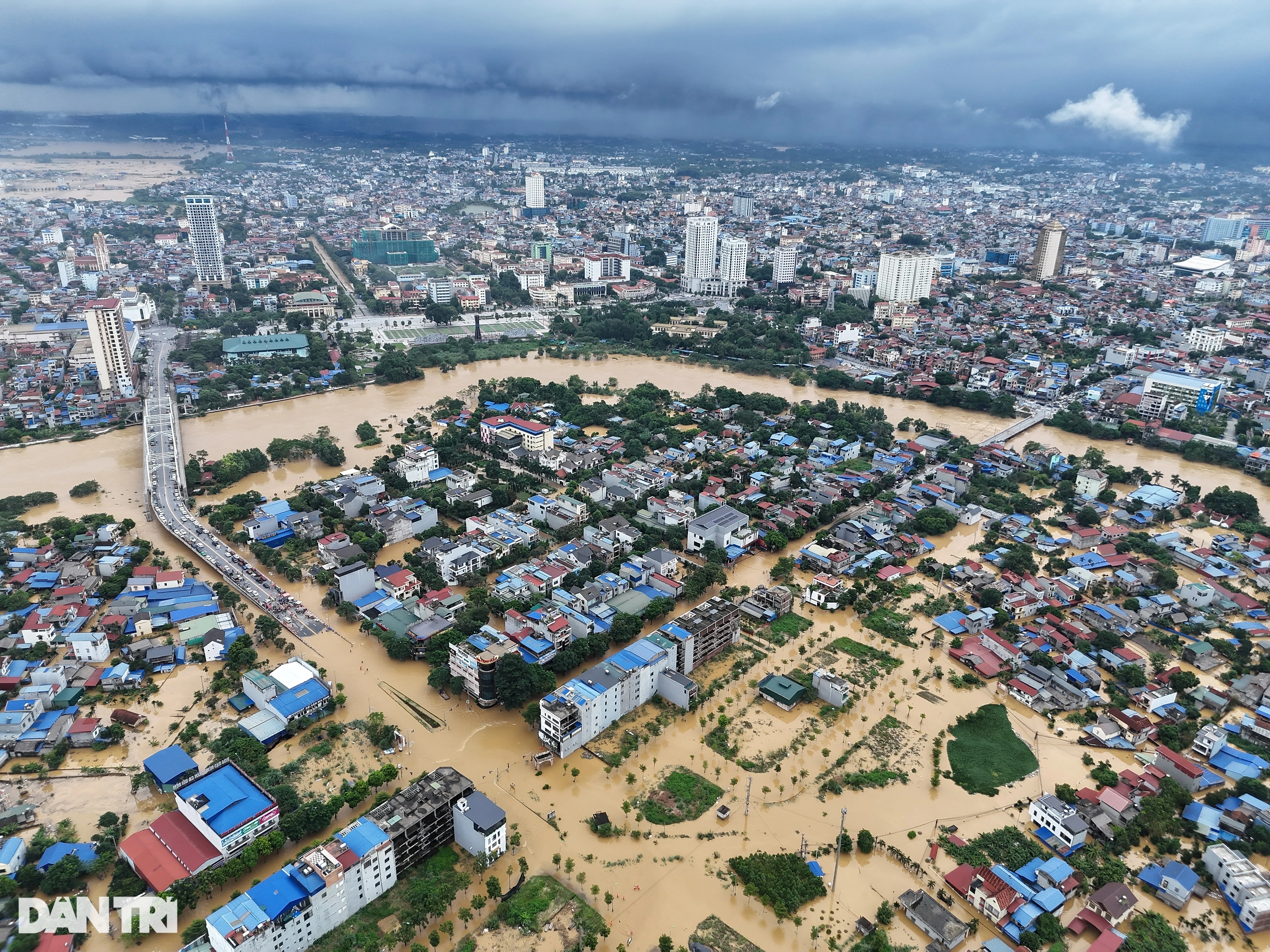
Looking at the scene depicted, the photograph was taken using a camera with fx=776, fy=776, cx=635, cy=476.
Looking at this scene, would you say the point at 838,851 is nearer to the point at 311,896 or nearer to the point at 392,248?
the point at 311,896

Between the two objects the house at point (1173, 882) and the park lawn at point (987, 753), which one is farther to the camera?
the park lawn at point (987, 753)

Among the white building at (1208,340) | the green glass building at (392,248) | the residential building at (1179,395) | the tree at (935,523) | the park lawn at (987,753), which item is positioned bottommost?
the park lawn at (987,753)

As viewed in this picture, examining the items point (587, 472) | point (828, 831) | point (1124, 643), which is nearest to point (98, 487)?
point (587, 472)

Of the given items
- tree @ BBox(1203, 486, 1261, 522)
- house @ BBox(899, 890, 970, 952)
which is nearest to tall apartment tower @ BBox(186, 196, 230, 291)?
house @ BBox(899, 890, 970, 952)

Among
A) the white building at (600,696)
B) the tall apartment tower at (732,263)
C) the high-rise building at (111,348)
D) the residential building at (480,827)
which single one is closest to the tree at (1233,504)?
the white building at (600,696)

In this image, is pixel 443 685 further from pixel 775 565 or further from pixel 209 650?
pixel 775 565

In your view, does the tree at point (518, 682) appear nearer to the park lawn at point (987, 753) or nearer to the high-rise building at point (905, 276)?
the park lawn at point (987, 753)

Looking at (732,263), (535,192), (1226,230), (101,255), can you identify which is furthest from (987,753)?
(535,192)
